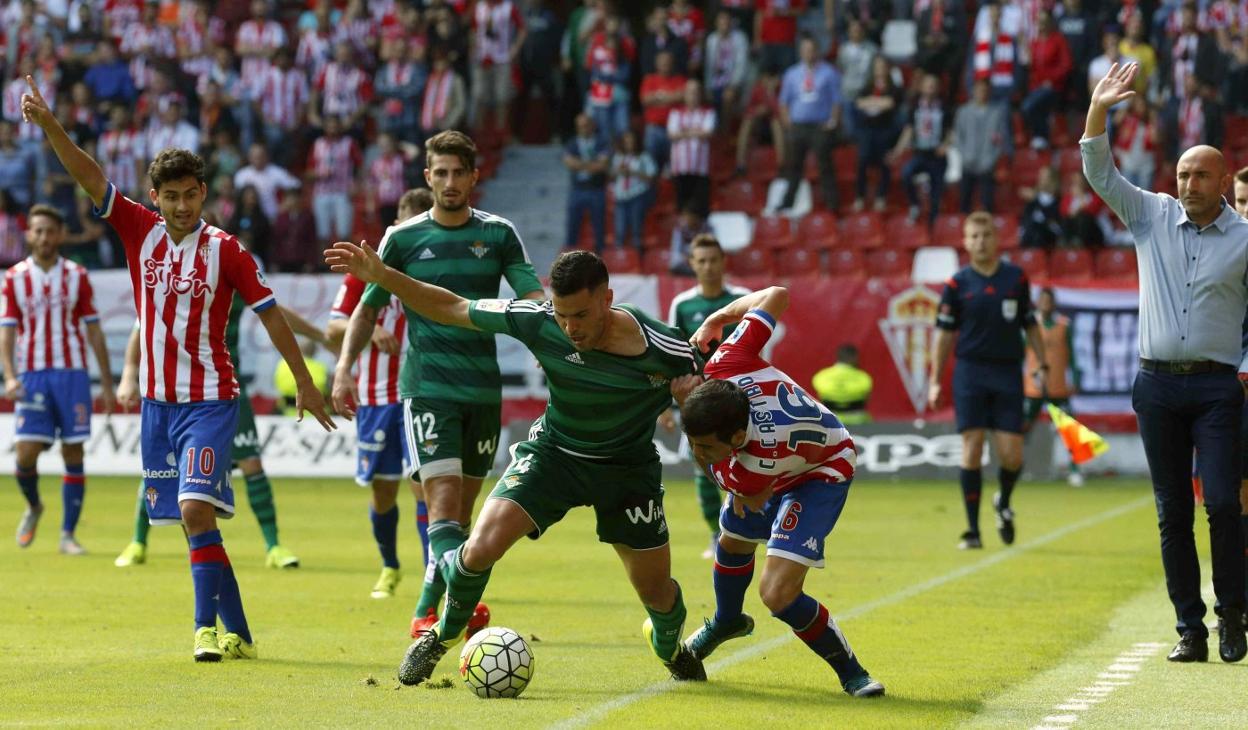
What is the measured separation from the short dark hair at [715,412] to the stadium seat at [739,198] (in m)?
19.7

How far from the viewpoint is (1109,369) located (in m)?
22.0

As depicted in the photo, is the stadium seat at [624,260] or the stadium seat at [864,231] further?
the stadium seat at [864,231]

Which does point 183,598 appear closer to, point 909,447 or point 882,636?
Result: point 882,636

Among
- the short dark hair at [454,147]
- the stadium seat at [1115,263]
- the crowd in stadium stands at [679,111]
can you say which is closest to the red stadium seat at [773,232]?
the crowd in stadium stands at [679,111]

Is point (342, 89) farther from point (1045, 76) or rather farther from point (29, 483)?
point (29, 483)

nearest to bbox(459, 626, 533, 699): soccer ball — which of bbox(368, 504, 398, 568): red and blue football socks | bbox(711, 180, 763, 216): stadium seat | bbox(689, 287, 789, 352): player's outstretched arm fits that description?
bbox(689, 287, 789, 352): player's outstretched arm

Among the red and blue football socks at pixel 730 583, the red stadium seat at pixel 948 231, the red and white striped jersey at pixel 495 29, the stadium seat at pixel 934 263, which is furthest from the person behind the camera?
the red and white striped jersey at pixel 495 29

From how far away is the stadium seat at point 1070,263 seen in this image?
22.8 meters

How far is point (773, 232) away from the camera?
25.3m

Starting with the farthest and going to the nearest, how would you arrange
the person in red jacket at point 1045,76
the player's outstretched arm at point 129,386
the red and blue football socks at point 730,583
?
the person in red jacket at point 1045,76 < the player's outstretched arm at point 129,386 < the red and blue football socks at point 730,583

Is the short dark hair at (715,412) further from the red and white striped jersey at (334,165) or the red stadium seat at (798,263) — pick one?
the red and white striped jersey at (334,165)

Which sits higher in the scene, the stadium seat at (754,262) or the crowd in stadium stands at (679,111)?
the crowd in stadium stands at (679,111)

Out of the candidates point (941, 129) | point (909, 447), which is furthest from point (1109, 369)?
point (941, 129)

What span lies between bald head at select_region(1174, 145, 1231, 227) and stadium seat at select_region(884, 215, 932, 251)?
54.0ft
